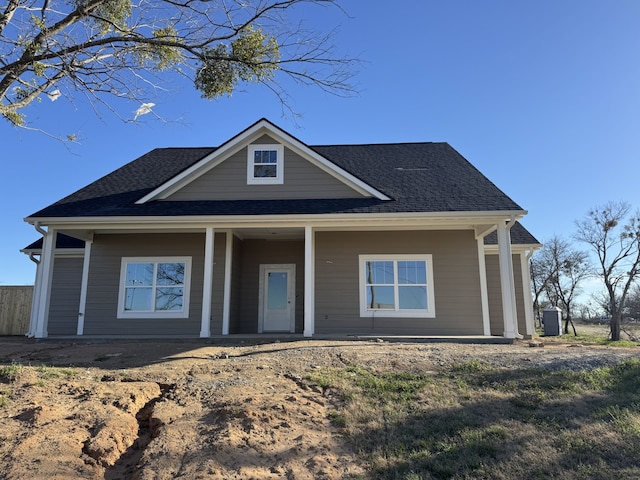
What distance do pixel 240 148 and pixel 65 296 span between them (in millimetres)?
7194

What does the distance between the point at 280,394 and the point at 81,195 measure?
1027 cm

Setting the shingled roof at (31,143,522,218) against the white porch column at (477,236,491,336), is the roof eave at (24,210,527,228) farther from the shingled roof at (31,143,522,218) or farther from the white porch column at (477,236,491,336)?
the white porch column at (477,236,491,336)

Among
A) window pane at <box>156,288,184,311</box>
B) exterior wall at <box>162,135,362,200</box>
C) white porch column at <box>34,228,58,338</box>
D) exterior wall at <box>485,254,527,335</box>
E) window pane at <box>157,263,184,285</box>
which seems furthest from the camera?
exterior wall at <box>485,254,527,335</box>

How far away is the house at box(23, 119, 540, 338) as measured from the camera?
37.7ft

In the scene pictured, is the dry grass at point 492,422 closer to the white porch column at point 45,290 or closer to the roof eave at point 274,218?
the roof eave at point 274,218

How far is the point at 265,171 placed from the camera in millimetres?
12672

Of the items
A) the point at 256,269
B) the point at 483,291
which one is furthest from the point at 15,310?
the point at 483,291

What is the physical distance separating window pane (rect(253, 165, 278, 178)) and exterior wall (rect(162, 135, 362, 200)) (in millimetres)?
290

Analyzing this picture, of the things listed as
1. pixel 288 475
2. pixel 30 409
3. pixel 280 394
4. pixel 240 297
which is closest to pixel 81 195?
pixel 240 297

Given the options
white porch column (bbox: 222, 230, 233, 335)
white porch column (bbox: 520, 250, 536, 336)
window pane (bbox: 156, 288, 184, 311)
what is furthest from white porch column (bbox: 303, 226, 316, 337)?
white porch column (bbox: 520, 250, 536, 336)

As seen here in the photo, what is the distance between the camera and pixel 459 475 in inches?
152

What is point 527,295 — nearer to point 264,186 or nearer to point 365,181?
point 365,181

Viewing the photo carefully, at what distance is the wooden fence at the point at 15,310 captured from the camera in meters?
16.5

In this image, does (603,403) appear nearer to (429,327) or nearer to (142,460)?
(142,460)
